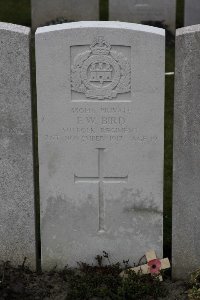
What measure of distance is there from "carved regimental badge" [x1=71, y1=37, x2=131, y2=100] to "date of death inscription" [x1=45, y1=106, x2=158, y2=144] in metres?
0.12

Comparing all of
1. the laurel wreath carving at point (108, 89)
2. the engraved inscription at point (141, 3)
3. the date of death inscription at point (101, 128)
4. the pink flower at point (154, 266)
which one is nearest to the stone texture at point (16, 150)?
the date of death inscription at point (101, 128)

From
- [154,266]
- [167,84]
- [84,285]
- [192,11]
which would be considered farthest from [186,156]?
[192,11]

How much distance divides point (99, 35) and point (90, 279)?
1772 millimetres

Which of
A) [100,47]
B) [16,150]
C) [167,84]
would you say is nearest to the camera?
A: [100,47]

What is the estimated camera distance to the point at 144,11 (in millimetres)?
12266

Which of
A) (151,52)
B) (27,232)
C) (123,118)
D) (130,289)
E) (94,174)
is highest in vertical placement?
(151,52)

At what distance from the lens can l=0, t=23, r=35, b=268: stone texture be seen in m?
4.98

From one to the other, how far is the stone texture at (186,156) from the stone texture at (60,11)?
7.49m

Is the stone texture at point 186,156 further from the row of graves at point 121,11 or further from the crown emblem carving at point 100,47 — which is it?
the row of graves at point 121,11

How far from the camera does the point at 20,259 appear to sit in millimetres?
5488

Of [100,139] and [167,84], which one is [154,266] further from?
[167,84]

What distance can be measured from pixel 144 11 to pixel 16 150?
7.57m

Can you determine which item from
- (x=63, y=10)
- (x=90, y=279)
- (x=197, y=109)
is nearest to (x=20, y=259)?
(x=90, y=279)

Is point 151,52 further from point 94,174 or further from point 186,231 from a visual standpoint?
point 186,231
